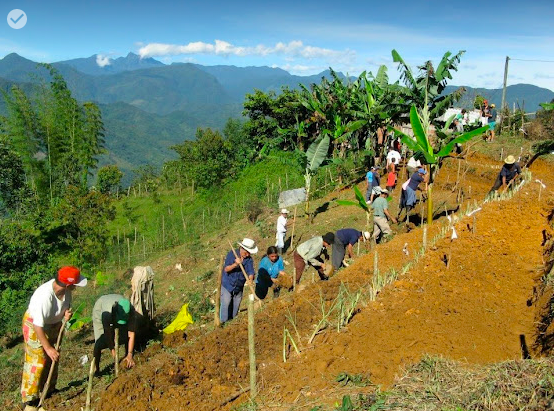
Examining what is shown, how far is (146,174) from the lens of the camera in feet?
123

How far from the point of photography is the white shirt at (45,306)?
15.9ft

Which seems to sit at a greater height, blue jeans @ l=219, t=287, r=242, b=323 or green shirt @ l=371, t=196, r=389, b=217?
green shirt @ l=371, t=196, r=389, b=217

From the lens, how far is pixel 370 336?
5395mm

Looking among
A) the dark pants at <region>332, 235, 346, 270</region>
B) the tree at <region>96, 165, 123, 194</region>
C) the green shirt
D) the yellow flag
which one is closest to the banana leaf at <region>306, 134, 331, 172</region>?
the green shirt

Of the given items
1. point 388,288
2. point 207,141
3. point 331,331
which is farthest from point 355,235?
point 207,141

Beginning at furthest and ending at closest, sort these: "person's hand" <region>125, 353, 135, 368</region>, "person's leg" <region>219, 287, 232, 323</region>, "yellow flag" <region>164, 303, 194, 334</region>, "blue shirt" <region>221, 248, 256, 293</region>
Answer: "yellow flag" <region>164, 303, 194, 334</region> → "person's leg" <region>219, 287, 232, 323</region> → "blue shirt" <region>221, 248, 256, 293</region> → "person's hand" <region>125, 353, 135, 368</region>

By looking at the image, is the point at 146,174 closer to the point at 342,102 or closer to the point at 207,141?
the point at 207,141

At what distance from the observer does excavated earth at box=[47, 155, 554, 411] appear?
4.72 metres

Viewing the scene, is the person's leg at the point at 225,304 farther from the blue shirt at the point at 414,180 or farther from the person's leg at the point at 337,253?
the blue shirt at the point at 414,180

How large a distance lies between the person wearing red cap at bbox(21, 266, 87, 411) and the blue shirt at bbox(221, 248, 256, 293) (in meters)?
2.31

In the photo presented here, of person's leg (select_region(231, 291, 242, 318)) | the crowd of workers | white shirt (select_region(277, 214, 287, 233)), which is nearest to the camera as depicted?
the crowd of workers

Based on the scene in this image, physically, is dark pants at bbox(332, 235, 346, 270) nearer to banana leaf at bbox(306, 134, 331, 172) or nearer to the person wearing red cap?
the person wearing red cap

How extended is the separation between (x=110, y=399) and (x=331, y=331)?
104 inches

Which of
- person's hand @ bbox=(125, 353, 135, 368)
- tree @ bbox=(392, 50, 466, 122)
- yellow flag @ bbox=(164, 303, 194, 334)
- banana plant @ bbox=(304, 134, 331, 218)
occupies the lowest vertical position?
yellow flag @ bbox=(164, 303, 194, 334)
